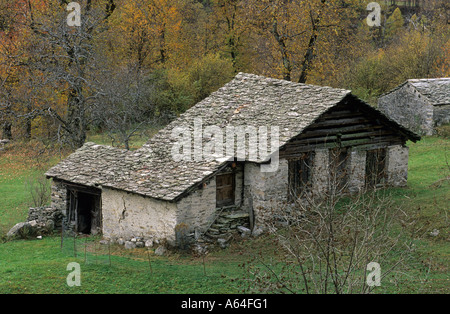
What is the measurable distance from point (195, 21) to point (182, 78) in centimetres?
1774

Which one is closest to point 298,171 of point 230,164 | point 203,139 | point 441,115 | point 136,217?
point 230,164

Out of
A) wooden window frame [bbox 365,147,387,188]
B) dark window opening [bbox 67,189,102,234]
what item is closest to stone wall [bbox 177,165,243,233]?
dark window opening [bbox 67,189,102,234]

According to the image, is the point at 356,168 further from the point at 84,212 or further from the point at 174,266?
the point at 84,212

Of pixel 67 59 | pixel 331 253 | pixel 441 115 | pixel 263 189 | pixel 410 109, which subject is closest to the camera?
pixel 331 253

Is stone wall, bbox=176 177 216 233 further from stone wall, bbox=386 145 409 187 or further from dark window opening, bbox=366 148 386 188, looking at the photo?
stone wall, bbox=386 145 409 187

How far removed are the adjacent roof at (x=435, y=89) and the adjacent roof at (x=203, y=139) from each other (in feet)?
42.4

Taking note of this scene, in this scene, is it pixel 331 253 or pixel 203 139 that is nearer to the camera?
pixel 331 253

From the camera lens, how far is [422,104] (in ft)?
98.0

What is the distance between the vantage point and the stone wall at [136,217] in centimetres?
1576

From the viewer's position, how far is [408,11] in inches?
2916

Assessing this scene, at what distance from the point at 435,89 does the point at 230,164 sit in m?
18.2

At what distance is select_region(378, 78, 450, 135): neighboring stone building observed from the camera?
A: 96.9ft

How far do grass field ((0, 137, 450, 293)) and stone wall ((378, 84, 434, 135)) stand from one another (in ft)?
Answer: 31.1

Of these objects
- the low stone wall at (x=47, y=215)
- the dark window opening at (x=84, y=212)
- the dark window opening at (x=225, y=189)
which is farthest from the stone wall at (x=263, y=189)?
the low stone wall at (x=47, y=215)
